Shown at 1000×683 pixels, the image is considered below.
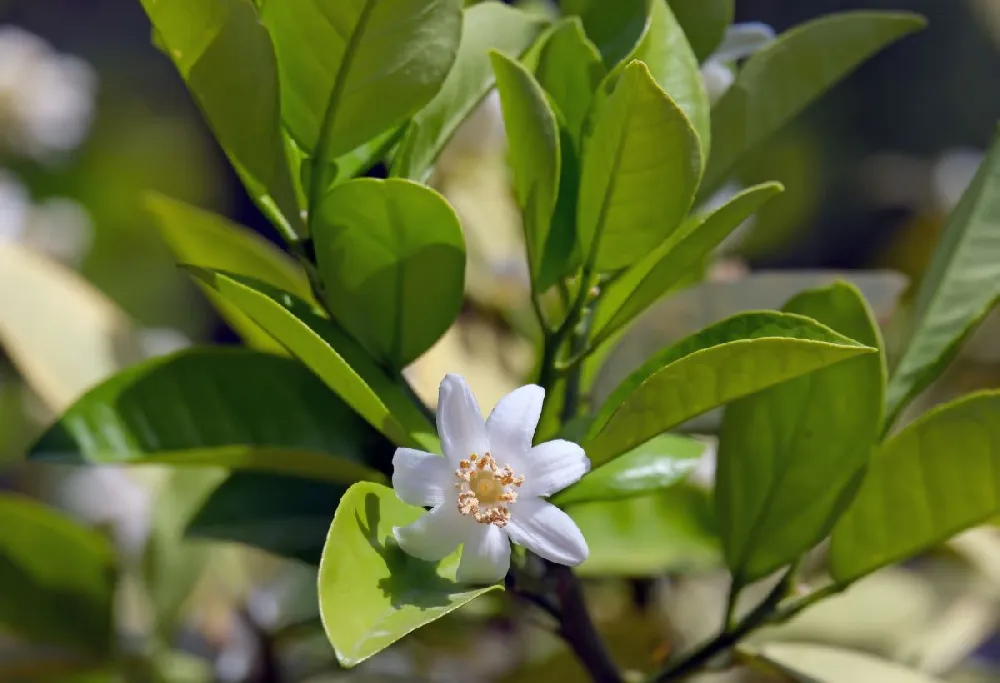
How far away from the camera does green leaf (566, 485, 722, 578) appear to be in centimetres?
54

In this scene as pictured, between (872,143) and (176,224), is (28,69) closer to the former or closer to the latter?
(176,224)

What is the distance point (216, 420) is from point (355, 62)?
0.16m

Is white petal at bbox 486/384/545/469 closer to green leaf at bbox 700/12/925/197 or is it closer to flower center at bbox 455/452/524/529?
flower center at bbox 455/452/524/529

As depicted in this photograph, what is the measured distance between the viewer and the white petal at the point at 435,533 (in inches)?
12.4

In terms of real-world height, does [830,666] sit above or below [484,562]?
below

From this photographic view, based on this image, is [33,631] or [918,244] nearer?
[33,631]

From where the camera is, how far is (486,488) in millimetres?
336

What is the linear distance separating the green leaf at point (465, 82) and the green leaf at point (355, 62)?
25 mm

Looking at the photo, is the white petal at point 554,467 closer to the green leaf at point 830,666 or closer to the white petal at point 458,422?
the white petal at point 458,422

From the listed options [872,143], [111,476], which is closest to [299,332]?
[111,476]

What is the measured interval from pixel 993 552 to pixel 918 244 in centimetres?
36

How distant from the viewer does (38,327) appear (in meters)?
0.60

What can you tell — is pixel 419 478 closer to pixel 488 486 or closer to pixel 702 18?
pixel 488 486

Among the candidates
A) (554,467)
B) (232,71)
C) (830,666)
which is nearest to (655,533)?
(830,666)
